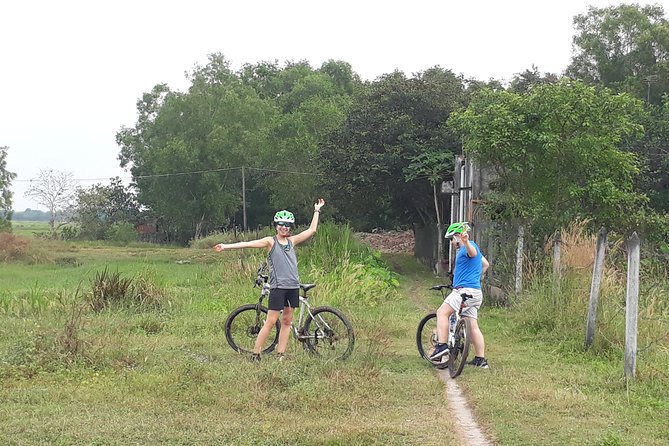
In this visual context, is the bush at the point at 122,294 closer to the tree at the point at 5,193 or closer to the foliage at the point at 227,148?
Result: the foliage at the point at 227,148

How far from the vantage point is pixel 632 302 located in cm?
707

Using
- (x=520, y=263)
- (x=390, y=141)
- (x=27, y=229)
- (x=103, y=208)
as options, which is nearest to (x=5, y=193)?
(x=103, y=208)

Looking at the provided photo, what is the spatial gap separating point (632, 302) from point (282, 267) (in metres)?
3.58

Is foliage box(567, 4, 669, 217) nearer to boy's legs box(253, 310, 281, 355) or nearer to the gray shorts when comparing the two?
the gray shorts

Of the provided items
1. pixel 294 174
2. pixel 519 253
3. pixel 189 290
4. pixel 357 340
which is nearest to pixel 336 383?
pixel 357 340

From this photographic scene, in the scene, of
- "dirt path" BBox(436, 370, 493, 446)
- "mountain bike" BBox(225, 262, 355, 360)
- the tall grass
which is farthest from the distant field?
"dirt path" BBox(436, 370, 493, 446)

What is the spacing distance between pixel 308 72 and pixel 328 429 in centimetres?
4933

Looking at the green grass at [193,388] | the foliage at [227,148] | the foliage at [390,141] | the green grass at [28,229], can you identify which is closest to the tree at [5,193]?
the green grass at [28,229]

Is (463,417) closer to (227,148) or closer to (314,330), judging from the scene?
(314,330)

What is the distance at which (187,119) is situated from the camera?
44.1m

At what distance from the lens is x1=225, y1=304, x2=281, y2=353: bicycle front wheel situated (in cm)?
893

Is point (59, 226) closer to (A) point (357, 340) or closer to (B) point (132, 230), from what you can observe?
(B) point (132, 230)

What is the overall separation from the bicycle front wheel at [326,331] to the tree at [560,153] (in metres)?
5.15

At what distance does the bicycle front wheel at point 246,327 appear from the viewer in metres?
8.93
